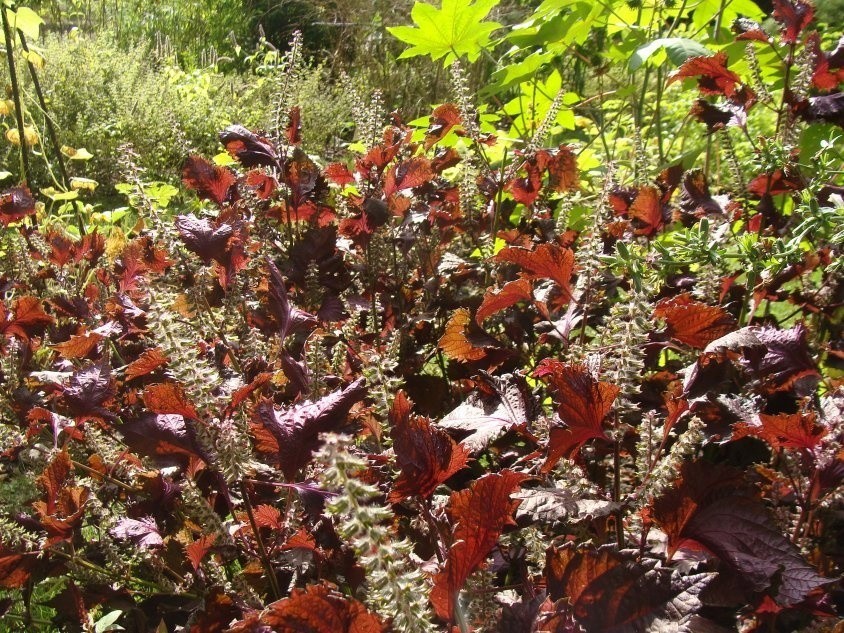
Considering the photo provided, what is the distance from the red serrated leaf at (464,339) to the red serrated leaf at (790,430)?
A: 0.49 meters

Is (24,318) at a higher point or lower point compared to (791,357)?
lower

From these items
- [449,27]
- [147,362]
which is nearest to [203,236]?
[147,362]

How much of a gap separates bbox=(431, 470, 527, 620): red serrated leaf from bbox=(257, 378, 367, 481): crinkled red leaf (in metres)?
0.24

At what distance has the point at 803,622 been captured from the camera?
996 mm

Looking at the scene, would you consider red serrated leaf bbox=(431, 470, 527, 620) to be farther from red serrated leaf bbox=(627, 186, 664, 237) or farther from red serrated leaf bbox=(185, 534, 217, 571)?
red serrated leaf bbox=(627, 186, 664, 237)

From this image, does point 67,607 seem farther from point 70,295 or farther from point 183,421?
point 70,295

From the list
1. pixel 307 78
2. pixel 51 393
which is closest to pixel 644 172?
pixel 51 393

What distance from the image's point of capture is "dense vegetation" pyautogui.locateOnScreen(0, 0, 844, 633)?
84 centimetres

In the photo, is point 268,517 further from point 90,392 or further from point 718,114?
point 718,114

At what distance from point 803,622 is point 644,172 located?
1179mm

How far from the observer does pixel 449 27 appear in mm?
2135

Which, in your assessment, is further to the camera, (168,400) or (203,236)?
(203,236)

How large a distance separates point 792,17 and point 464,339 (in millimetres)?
970

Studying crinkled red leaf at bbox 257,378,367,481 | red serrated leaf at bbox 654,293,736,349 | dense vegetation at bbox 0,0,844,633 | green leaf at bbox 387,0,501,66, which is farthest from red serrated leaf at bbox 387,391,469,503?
green leaf at bbox 387,0,501,66
